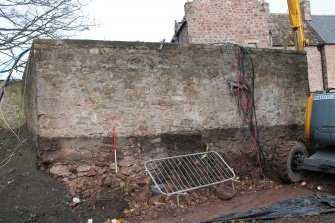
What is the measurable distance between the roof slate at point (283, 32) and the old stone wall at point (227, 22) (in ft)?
6.09

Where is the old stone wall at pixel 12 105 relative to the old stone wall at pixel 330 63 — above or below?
below

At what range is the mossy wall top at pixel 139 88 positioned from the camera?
6.91m

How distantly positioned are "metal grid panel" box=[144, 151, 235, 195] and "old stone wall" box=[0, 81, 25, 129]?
524 centimetres

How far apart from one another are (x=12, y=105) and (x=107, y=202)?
241 inches

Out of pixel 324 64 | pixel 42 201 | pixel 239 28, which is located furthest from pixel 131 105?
pixel 324 64

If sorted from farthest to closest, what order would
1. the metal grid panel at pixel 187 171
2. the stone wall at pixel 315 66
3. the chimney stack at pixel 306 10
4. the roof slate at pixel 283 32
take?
the chimney stack at pixel 306 10 → the stone wall at pixel 315 66 → the roof slate at pixel 283 32 → the metal grid panel at pixel 187 171

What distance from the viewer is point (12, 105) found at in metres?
11.1

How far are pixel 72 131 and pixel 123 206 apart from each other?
1685 millimetres

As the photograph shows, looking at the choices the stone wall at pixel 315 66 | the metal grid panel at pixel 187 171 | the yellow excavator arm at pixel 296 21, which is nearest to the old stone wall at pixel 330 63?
the stone wall at pixel 315 66

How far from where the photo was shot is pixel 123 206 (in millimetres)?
6398

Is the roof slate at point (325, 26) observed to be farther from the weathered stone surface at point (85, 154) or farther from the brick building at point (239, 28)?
the weathered stone surface at point (85, 154)

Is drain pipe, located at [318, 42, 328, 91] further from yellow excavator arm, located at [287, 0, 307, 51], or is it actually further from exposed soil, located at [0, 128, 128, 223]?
exposed soil, located at [0, 128, 128, 223]

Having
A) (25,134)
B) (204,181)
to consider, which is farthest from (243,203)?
(25,134)

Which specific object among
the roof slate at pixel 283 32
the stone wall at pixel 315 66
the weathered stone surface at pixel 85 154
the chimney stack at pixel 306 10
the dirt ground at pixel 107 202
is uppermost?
the chimney stack at pixel 306 10
